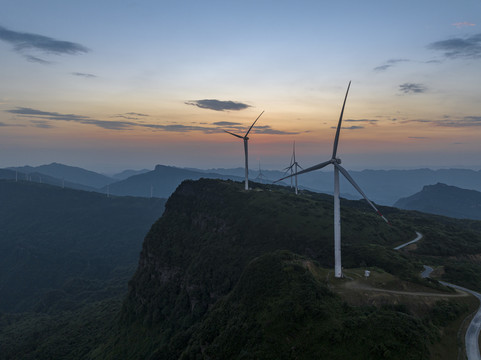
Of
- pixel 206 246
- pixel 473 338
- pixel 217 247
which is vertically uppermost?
pixel 473 338

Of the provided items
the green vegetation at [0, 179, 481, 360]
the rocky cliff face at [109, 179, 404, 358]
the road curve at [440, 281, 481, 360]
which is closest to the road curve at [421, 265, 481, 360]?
the road curve at [440, 281, 481, 360]

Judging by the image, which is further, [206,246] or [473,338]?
[206,246]

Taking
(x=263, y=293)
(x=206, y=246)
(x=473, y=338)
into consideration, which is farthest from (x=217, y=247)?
(x=473, y=338)

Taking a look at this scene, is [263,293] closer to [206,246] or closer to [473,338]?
[473,338]

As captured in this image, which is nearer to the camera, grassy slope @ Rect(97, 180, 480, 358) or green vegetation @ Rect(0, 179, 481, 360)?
green vegetation @ Rect(0, 179, 481, 360)

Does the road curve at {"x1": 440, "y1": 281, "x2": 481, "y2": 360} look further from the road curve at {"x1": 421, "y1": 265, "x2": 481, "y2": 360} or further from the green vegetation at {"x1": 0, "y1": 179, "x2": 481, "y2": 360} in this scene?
the green vegetation at {"x1": 0, "y1": 179, "x2": 481, "y2": 360}

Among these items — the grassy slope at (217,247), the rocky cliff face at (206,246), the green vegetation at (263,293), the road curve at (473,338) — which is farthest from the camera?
the rocky cliff face at (206,246)

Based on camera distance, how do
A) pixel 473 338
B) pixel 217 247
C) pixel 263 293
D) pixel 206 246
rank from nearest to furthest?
pixel 473 338 → pixel 263 293 → pixel 217 247 → pixel 206 246

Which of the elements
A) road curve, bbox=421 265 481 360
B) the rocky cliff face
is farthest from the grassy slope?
A: road curve, bbox=421 265 481 360

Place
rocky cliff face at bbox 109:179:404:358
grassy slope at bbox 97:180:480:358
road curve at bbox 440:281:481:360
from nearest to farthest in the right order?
road curve at bbox 440:281:481:360
grassy slope at bbox 97:180:480:358
rocky cliff face at bbox 109:179:404:358

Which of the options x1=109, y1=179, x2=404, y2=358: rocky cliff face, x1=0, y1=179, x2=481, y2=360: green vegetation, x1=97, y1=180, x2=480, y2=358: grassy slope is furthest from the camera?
x1=109, y1=179, x2=404, y2=358: rocky cliff face

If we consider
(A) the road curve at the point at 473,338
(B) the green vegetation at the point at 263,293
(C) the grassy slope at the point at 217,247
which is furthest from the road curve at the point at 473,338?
(C) the grassy slope at the point at 217,247

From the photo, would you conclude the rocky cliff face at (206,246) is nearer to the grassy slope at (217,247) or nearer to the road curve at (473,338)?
the grassy slope at (217,247)
